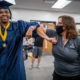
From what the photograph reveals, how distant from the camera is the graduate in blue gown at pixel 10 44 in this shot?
103 centimetres

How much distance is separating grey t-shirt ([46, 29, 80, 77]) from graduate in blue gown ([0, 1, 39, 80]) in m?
0.51

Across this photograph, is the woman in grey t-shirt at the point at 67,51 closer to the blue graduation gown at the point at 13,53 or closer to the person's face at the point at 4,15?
the blue graduation gown at the point at 13,53

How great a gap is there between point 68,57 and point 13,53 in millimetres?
672

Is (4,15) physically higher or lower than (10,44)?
higher

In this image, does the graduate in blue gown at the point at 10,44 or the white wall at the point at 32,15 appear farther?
the white wall at the point at 32,15

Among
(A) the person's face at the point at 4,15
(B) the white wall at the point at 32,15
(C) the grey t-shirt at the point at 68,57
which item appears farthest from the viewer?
(B) the white wall at the point at 32,15

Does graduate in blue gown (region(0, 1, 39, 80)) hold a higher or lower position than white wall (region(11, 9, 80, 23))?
lower

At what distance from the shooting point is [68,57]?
1.39 m

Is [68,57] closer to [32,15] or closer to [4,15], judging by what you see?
[4,15]

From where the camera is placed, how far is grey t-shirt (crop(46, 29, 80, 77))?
55.3 inches

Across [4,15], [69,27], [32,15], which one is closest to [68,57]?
[69,27]

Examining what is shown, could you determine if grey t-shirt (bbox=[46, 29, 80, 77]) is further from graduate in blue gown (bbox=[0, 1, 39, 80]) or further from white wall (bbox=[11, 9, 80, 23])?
white wall (bbox=[11, 9, 80, 23])

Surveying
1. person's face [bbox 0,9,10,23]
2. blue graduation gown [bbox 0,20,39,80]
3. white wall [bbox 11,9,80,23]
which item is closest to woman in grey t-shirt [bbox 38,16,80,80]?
blue graduation gown [bbox 0,20,39,80]

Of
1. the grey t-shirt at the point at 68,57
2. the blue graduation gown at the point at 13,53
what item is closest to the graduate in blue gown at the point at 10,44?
the blue graduation gown at the point at 13,53
